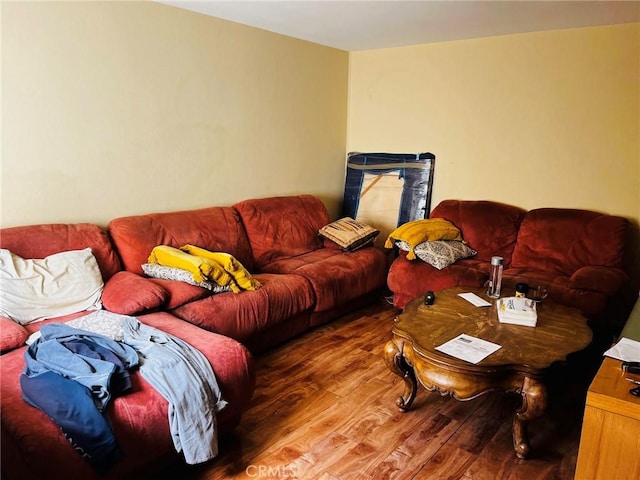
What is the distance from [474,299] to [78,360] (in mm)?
1987

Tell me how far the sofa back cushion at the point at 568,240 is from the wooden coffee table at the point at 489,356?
0.93 m

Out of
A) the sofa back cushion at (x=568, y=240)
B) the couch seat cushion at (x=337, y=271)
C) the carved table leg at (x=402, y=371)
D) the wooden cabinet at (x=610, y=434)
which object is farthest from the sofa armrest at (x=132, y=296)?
the sofa back cushion at (x=568, y=240)

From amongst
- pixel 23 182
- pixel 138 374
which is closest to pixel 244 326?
pixel 138 374

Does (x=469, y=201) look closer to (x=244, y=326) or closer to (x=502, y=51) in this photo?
(x=502, y=51)

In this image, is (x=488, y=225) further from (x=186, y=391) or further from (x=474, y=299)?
(x=186, y=391)

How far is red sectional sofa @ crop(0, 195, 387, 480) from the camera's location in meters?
1.57

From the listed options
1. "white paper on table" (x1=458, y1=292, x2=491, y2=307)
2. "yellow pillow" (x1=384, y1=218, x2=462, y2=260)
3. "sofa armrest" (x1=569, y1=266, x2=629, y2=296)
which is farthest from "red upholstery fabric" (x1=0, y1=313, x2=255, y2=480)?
"sofa armrest" (x1=569, y1=266, x2=629, y2=296)

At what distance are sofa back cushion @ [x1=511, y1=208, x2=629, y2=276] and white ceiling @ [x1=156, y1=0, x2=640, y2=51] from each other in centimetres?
136

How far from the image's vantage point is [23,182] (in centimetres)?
257

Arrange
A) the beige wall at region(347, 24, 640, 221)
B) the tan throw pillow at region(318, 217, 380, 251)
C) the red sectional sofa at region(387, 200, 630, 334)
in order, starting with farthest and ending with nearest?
the tan throw pillow at region(318, 217, 380, 251), the beige wall at region(347, 24, 640, 221), the red sectional sofa at region(387, 200, 630, 334)

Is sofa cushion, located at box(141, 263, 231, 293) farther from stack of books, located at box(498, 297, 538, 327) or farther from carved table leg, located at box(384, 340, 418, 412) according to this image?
stack of books, located at box(498, 297, 538, 327)

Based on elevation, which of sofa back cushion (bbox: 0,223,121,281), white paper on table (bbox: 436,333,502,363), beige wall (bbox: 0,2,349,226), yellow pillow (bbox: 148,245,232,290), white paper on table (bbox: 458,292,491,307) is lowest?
white paper on table (bbox: 458,292,491,307)

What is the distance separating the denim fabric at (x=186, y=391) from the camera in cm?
178

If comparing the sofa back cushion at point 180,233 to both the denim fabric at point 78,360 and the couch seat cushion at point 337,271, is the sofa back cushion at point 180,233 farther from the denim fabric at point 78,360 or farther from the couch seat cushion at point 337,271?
the denim fabric at point 78,360
